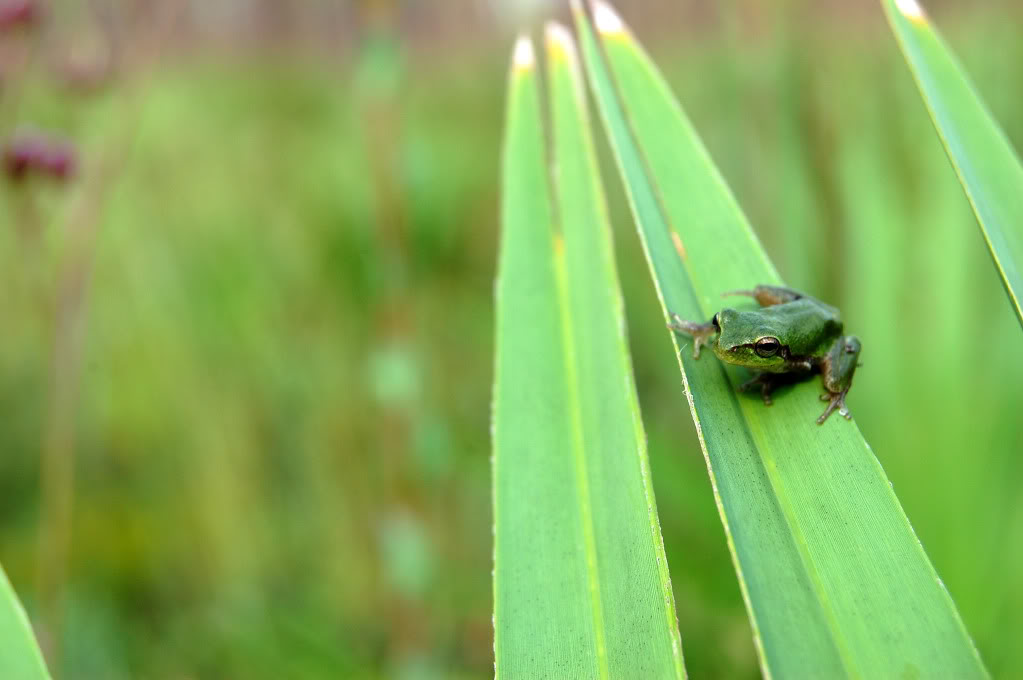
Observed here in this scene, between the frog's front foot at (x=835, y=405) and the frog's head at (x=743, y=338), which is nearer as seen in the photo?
the frog's front foot at (x=835, y=405)

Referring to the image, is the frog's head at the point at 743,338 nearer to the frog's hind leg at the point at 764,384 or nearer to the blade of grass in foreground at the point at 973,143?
the frog's hind leg at the point at 764,384

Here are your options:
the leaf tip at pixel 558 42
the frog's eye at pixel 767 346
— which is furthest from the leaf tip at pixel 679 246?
the leaf tip at pixel 558 42

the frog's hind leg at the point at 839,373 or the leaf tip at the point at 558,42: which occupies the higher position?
the leaf tip at the point at 558,42

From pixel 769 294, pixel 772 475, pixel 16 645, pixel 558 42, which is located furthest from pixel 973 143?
pixel 16 645

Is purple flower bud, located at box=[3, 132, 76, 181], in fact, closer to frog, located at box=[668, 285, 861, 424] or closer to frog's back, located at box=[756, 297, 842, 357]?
frog, located at box=[668, 285, 861, 424]

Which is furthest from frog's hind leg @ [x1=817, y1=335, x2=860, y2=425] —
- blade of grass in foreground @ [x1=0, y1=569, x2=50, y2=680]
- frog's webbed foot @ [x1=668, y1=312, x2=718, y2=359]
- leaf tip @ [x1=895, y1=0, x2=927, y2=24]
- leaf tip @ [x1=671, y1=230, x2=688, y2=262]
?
blade of grass in foreground @ [x1=0, y1=569, x2=50, y2=680]

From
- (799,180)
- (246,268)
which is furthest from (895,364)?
(246,268)

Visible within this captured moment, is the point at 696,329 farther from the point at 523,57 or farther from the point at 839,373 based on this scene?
the point at 523,57
